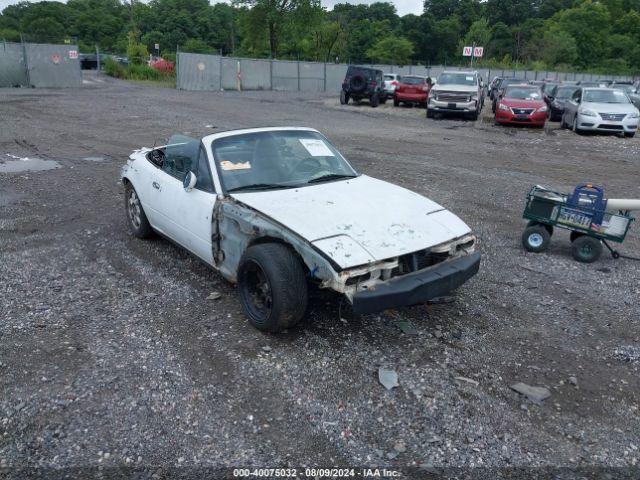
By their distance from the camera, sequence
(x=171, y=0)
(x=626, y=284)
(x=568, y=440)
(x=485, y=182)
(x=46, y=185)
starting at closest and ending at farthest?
(x=568, y=440) < (x=626, y=284) < (x=46, y=185) < (x=485, y=182) < (x=171, y=0)

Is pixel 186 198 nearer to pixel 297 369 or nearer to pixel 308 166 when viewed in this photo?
pixel 308 166

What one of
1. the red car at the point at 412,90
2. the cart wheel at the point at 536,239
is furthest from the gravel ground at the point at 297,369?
the red car at the point at 412,90

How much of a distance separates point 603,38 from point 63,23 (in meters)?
91.3

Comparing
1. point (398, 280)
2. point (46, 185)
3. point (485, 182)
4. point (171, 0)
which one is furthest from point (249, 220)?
point (171, 0)

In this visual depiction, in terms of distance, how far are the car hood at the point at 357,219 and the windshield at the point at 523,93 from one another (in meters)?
15.8

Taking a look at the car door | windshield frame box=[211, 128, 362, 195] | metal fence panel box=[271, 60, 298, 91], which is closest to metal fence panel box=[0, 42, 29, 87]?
metal fence panel box=[271, 60, 298, 91]

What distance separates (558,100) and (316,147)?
1816 centimetres

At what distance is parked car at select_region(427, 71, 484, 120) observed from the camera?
65.2ft

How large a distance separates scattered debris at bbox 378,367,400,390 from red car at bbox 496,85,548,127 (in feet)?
53.9

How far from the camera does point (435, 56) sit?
94.3 m

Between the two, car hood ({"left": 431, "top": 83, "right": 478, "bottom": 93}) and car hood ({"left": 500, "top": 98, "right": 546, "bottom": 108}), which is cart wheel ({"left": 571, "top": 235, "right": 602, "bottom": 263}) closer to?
car hood ({"left": 500, "top": 98, "right": 546, "bottom": 108})

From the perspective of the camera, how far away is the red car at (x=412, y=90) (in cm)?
2572

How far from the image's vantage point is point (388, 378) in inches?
145

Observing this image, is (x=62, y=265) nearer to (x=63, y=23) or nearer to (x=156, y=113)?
(x=156, y=113)
